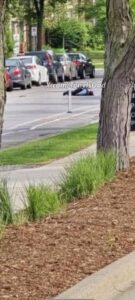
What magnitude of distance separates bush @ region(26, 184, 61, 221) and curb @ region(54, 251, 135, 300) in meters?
1.60

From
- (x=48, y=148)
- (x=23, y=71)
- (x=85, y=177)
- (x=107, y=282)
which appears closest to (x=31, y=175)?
(x=85, y=177)

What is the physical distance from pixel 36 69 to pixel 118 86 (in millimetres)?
34102

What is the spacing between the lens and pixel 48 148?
1736 centimetres

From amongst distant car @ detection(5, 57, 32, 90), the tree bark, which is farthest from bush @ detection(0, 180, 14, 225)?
the tree bark

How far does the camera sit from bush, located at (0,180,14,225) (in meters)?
8.37

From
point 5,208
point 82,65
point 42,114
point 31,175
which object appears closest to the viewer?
point 5,208

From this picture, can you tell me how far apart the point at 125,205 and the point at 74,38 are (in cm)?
7808

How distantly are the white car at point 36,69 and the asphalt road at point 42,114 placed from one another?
6001 mm

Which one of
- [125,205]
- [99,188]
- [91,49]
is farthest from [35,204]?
[91,49]

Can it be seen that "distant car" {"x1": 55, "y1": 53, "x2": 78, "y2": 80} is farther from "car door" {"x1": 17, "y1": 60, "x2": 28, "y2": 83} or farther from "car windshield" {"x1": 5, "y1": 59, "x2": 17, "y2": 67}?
"car door" {"x1": 17, "y1": 60, "x2": 28, "y2": 83}

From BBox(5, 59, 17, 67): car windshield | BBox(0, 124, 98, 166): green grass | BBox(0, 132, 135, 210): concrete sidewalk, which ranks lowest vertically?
BBox(5, 59, 17, 67): car windshield

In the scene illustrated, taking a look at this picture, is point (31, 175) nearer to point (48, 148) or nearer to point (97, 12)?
point (48, 148)

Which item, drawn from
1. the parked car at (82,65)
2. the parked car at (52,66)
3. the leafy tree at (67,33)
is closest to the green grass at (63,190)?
the parked car at (52,66)

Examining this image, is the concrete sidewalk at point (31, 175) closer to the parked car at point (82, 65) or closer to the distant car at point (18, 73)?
the distant car at point (18, 73)
